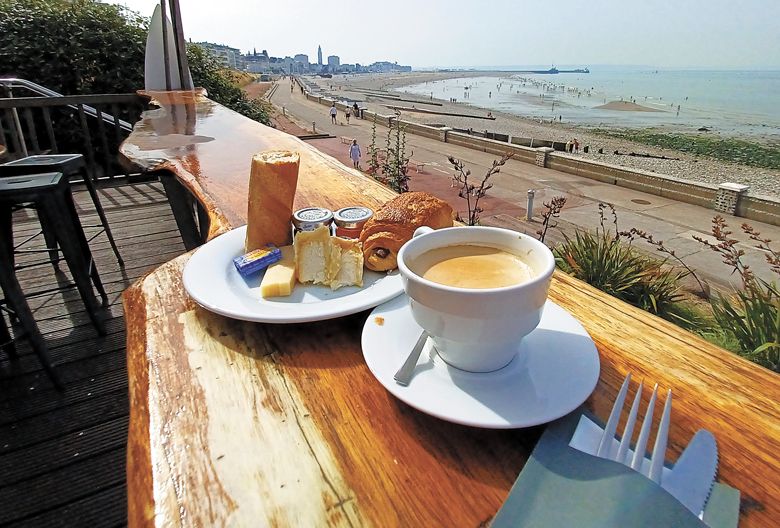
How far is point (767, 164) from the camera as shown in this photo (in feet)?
Answer: 78.4

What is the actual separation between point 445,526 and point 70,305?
3.21m

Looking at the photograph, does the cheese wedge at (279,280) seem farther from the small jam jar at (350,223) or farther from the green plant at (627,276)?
the green plant at (627,276)

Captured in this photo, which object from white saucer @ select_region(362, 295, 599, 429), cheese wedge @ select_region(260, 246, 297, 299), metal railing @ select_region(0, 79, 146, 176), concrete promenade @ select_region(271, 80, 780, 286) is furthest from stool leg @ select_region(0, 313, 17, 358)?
concrete promenade @ select_region(271, 80, 780, 286)

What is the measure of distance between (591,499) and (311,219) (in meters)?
0.97

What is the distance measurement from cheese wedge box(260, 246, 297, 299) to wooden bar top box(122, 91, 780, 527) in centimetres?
9

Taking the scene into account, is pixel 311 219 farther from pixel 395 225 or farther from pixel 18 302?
pixel 18 302

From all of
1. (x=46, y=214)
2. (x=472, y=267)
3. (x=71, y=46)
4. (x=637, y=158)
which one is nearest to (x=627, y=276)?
(x=472, y=267)

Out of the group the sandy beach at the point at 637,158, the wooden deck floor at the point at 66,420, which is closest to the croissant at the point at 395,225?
the wooden deck floor at the point at 66,420

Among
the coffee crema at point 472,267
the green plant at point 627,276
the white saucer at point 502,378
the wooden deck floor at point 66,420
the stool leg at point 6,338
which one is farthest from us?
the green plant at point 627,276

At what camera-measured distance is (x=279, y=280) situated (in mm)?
1006

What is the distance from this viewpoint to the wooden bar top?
559 mm

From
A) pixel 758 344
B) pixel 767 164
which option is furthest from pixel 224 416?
pixel 767 164

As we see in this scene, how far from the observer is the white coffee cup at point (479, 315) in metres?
0.66

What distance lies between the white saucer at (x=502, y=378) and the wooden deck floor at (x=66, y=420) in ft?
4.83
